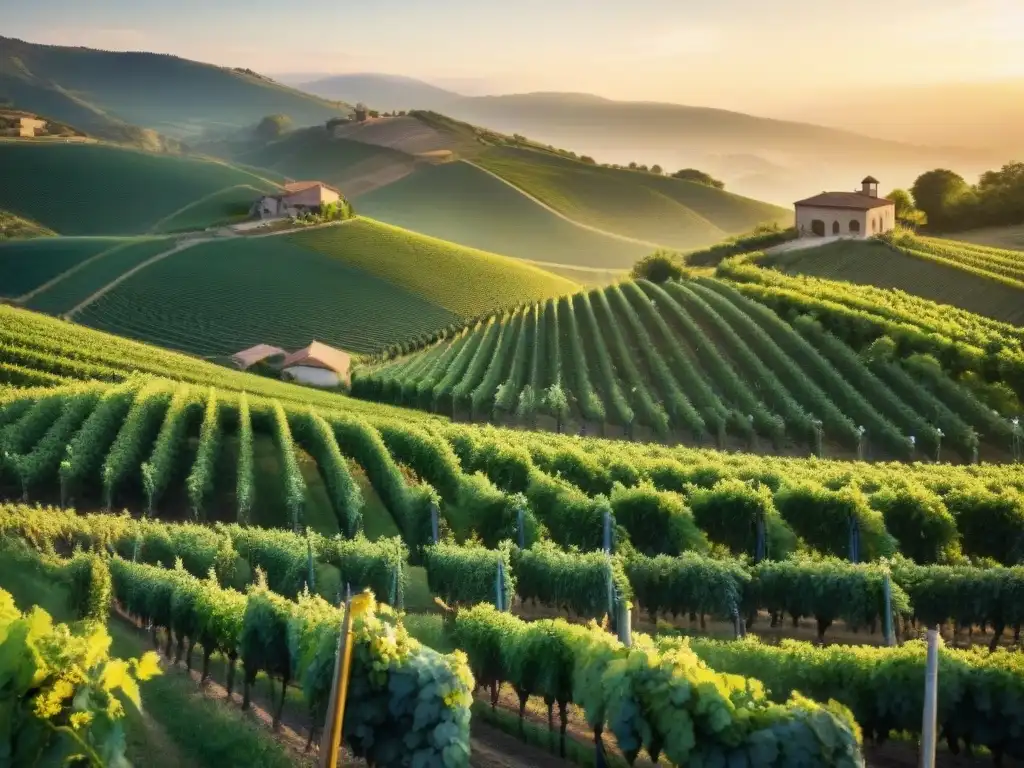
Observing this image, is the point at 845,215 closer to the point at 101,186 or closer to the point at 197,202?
the point at 197,202

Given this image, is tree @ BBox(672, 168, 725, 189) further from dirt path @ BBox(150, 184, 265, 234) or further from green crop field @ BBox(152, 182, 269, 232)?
green crop field @ BBox(152, 182, 269, 232)

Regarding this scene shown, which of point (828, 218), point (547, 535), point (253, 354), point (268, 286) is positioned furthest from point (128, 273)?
point (547, 535)

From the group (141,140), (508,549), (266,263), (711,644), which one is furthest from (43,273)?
(141,140)

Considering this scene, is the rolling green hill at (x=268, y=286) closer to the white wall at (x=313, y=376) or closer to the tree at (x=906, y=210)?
the white wall at (x=313, y=376)

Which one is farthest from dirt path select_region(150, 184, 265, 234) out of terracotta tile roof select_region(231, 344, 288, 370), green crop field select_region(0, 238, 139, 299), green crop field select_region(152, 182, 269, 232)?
terracotta tile roof select_region(231, 344, 288, 370)

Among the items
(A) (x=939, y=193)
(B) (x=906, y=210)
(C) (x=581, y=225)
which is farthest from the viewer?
(C) (x=581, y=225)

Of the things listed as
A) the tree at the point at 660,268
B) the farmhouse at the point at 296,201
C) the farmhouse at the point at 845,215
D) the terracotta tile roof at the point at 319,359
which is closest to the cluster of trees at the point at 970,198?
the farmhouse at the point at 845,215
